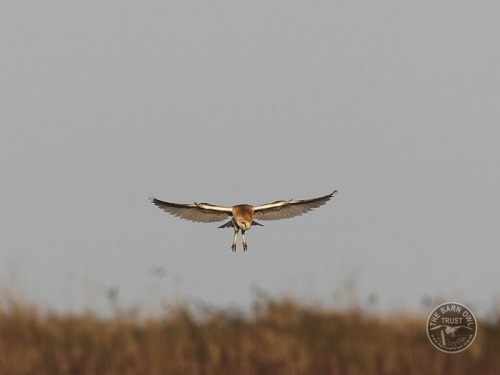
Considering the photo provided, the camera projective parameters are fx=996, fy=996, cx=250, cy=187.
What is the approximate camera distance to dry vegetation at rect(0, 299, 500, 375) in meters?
9.11

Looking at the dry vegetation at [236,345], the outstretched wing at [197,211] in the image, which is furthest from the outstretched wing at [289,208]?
the dry vegetation at [236,345]

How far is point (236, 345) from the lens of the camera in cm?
957

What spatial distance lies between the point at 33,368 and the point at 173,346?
1.33 metres

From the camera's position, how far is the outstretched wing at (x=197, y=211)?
407 inches

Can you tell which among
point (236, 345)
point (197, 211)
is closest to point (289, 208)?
point (197, 211)

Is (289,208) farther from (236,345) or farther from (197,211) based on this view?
(236,345)

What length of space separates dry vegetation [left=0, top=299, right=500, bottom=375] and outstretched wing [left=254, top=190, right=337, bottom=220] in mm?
971

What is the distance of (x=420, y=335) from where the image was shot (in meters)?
10.1

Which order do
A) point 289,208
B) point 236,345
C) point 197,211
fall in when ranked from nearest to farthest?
point 236,345
point 197,211
point 289,208

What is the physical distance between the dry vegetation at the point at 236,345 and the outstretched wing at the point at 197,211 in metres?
0.99

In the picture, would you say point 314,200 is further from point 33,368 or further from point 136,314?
point 33,368

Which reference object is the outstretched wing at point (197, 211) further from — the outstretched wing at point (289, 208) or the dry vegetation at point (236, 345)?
the dry vegetation at point (236, 345)

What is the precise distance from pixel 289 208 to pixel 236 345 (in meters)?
1.91

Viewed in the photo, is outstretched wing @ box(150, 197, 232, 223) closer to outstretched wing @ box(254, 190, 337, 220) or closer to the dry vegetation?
outstretched wing @ box(254, 190, 337, 220)
